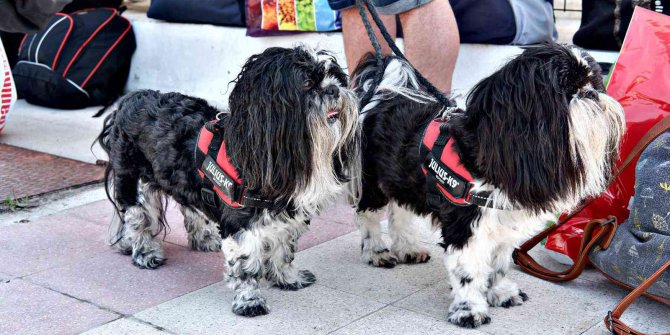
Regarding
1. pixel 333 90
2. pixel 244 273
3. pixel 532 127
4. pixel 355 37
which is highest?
pixel 333 90

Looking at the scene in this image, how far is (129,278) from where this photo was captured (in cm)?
431

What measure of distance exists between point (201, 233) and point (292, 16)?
9.85 ft

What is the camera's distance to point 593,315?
149 inches

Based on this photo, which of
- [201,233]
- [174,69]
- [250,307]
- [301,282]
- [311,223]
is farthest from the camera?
[174,69]

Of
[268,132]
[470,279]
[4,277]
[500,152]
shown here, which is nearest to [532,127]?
[500,152]

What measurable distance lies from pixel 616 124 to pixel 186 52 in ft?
18.3

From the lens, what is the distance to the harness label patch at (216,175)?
368cm

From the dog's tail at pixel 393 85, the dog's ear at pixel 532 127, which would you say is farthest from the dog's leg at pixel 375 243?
the dog's ear at pixel 532 127

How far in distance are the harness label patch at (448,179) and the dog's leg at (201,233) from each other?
5.04 ft

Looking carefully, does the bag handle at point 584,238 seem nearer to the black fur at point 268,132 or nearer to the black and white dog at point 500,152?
the black and white dog at point 500,152

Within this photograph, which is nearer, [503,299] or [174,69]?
[503,299]

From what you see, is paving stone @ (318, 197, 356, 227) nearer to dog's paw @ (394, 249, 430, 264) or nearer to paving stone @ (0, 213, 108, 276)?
dog's paw @ (394, 249, 430, 264)

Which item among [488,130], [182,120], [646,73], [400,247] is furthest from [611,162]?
[182,120]

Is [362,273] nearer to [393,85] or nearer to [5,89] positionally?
[393,85]
